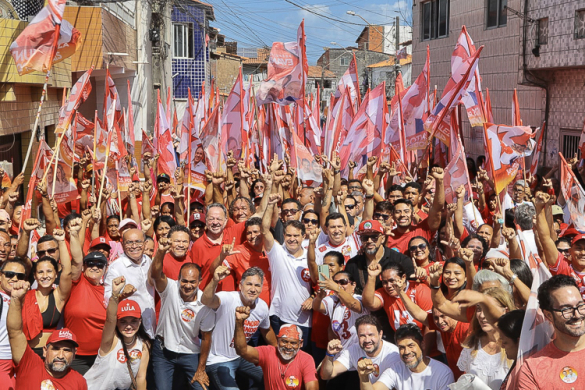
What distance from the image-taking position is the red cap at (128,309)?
5.45m

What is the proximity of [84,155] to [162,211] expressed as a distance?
3295 mm

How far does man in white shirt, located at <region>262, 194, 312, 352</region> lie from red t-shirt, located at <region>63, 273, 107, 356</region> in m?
1.56

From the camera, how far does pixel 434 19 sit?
2247 cm

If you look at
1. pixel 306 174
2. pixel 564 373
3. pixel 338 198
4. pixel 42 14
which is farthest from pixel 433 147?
pixel 564 373

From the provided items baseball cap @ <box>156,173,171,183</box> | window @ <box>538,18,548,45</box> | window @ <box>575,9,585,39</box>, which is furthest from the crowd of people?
window @ <box>538,18,548,45</box>

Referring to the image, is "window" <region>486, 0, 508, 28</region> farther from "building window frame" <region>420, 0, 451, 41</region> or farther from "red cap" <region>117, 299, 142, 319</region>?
"red cap" <region>117, 299, 142, 319</region>

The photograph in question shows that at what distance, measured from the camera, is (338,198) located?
792 centimetres

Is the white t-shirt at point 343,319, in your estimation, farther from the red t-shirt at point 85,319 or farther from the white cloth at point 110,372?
the red t-shirt at point 85,319

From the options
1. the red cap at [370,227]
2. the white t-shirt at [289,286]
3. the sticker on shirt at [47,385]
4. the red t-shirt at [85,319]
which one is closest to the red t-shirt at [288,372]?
the white t-shirt at [289,286]

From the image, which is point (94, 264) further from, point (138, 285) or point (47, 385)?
point (47, 385)

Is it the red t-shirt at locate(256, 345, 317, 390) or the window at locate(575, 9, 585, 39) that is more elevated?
the window at locate(575, 9, 585, 39)

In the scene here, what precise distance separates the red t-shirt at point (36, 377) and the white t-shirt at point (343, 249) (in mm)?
2653

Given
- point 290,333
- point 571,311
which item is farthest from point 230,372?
point 571,311

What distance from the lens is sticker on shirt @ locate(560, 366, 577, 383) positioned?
3381 millimetres
